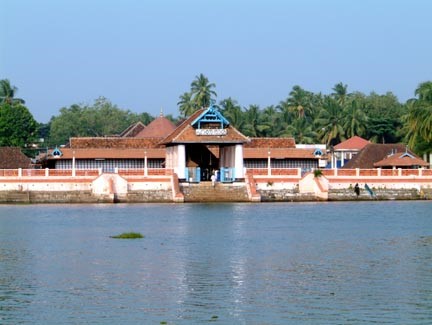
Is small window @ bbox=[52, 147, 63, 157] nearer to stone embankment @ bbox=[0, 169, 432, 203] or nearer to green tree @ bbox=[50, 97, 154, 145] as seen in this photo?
stone embankment @ bbox=[0, 169, 432, 203]

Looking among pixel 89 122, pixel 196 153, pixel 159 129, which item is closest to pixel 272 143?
pixel 196 153

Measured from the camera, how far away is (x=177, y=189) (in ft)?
205

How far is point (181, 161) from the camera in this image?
6456 centimetres

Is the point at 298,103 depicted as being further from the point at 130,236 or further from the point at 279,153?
the point at 130,236

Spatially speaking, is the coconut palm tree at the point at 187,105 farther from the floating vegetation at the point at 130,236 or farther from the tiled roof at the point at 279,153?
the floating vegetation at the point at 130,236

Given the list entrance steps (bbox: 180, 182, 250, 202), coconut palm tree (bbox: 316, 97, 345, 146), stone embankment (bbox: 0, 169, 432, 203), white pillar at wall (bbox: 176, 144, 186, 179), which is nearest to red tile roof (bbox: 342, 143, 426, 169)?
stone embankment (bbox: 0, 169, 432, 203)

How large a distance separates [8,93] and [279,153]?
46.0 meters

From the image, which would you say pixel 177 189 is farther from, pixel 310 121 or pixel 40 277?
pixel 310 121

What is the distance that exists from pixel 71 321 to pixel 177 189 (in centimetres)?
4081

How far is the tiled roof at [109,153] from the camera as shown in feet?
228

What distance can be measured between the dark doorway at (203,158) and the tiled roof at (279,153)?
85.8 inches

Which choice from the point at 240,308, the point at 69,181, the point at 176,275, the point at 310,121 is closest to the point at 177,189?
the point at 69,181

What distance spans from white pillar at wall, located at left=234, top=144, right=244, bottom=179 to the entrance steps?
687 millimetres

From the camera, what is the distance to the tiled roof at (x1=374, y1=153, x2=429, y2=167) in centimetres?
6954
